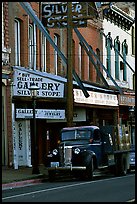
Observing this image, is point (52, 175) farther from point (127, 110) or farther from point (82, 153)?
point (127, 110)

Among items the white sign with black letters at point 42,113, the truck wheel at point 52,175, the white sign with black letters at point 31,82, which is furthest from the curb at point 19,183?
the white sign with black letters at point 31,82

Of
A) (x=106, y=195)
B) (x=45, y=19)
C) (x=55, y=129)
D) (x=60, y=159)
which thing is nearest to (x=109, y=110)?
(x=55, y=129)

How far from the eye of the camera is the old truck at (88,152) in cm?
2358

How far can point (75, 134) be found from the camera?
2505cm

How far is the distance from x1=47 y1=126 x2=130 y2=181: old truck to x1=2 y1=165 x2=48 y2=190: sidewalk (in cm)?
90

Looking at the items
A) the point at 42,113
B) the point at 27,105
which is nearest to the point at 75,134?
the point at 42,113

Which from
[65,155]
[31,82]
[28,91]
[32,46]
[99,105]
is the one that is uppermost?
[32,46]

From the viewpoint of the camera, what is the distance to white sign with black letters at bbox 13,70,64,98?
98.4 ft

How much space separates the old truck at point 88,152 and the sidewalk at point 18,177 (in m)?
0.90

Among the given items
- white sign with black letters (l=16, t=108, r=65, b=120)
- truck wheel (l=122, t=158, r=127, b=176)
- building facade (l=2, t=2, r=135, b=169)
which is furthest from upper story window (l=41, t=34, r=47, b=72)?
truck wheel (l=122, t=158, r=127, b=176)

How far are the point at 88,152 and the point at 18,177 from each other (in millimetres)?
3104

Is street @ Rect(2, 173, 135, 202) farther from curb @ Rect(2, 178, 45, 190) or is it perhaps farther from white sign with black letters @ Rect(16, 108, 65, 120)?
white sign with black letters @ Rect(16, 108, 65, 120)

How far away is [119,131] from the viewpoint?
27547 mm

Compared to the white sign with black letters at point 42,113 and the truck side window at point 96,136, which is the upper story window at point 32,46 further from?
the truck side window at point 96,136
